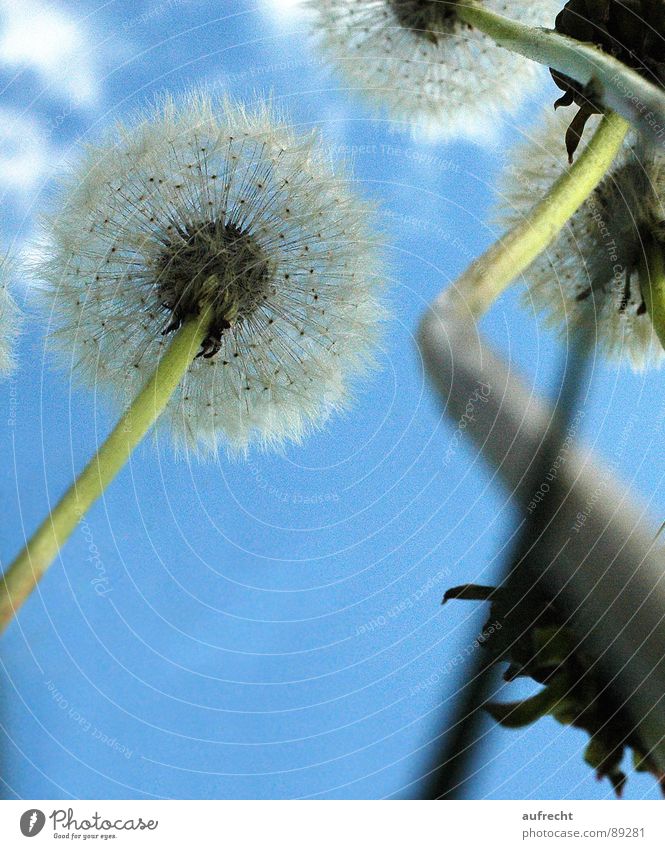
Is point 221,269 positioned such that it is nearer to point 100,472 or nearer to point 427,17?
point 100,472

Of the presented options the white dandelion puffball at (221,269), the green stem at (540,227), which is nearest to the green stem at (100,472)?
the white dandelion puffball at (221,269)

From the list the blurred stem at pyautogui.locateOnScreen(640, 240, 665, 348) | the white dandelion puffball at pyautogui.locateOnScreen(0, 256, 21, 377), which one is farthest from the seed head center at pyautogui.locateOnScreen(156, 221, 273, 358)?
the blurred stem at pyautogui.locateOnScreen(640, 240, 665, 348)

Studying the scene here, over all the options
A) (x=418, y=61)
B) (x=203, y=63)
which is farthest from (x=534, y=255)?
(x=203, y=63)

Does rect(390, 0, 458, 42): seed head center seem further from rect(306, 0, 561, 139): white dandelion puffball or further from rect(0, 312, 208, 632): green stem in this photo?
rect(0, 312, 208, 632): green stem

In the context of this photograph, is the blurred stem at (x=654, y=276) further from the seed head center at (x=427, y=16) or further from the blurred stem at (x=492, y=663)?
the seed head center at (x=427, y=16)
